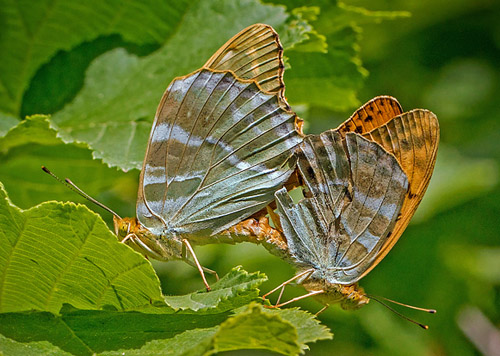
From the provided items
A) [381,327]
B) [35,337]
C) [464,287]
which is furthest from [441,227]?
[35,337]

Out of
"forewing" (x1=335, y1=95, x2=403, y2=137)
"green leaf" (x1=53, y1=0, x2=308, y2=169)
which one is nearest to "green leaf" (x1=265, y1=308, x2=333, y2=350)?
"forewing" (x1=335, y1=95, x2=403, y2=137)

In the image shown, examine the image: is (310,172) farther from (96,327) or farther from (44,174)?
(44,174)

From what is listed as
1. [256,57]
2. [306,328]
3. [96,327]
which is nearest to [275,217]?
[256,57]

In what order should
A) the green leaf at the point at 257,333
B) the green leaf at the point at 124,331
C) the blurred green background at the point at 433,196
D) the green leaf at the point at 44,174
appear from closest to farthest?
the green leaf at the point at 257,333, the green leaf at the point at 124,331, the green leaf at the point at 44,174, the blurred green background at the point at 433,196

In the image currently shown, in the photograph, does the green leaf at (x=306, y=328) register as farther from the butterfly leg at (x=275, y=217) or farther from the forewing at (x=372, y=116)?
the forewing at (x=372, y=116)

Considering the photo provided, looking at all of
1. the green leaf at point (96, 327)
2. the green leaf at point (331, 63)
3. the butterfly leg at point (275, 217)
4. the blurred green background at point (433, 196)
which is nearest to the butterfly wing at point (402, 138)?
the butterfly leg at point (275, 217)

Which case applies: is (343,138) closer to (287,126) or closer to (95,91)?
Answer: (287,126)

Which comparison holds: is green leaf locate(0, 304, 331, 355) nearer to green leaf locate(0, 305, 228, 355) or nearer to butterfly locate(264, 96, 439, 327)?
green leaf locate(0, 305, 228, 355)
